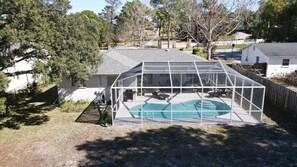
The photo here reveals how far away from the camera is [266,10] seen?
37.1 meters

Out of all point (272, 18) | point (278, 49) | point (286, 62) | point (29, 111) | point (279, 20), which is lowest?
point (29, 111)

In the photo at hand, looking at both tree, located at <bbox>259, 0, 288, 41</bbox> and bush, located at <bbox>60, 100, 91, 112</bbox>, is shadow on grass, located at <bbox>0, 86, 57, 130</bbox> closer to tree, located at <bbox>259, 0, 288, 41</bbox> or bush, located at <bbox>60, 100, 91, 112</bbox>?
bush, located at <bbox>60, 100, 91, 112</bbox>

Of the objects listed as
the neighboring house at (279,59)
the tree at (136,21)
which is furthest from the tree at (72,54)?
the tree at (136,21)

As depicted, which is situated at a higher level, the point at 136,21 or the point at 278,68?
the point at 136,21

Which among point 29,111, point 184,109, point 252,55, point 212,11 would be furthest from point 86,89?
point 252,55

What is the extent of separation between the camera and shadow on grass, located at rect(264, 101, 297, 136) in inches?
492

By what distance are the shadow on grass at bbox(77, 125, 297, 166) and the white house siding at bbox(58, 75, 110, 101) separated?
6.32 meters

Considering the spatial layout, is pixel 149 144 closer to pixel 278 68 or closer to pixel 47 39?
pixel 47 39

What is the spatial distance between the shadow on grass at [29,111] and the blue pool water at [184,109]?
5972 mm

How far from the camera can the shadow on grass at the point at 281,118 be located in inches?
492

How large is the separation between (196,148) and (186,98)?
7396 millimetres

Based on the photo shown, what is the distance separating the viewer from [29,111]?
16.0m

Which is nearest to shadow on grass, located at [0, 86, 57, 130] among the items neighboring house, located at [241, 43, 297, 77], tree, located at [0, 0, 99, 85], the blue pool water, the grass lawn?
the grass lawn

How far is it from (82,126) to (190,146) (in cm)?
619
